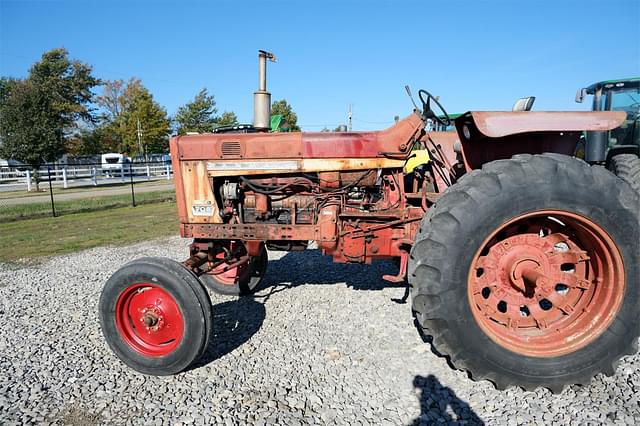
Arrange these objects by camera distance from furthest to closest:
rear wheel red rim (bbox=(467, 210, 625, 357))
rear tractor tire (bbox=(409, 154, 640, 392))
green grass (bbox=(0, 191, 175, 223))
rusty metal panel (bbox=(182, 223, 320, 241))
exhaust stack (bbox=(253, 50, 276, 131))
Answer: green grass (bbox=(0, 191, 175, 223)), exhaust stack (bbox=(253, 50, 276, 131)), rusty metal panel (bbox=(182, 223, 320, 241)), rear wheel red rim (bbox=(467, 210, 625, 357)), rear tractor tire (bbox=(409, 154, 640, 392))

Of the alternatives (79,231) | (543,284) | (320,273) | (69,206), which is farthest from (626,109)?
(69,206)

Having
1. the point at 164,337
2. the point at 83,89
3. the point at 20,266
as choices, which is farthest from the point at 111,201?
the point at 83,89

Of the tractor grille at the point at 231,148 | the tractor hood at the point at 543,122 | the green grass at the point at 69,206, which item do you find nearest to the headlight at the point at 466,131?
the tractor hood at the point at 543,122

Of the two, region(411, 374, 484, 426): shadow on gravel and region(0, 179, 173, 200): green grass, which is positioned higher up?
region(0, 179, 173, 200): green grass

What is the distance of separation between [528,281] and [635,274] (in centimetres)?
57

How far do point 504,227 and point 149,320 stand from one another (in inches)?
94.0

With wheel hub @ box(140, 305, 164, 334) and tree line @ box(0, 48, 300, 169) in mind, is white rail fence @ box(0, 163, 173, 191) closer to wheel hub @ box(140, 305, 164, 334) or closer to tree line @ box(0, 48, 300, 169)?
tree line @ box(0, 48, 300, 169)

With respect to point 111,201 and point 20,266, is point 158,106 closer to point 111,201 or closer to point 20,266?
point 111,201

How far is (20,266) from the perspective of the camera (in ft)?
18.4

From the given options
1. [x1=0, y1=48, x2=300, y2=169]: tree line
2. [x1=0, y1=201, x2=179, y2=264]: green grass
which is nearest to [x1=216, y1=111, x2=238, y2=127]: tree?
[x1=0, y1=48, x2=300, y2=169]: tree line

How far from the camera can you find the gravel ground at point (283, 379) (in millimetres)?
2262

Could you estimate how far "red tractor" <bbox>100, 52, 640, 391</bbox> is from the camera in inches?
91.6

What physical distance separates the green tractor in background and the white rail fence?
1382cm

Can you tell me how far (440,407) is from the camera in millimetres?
2303
